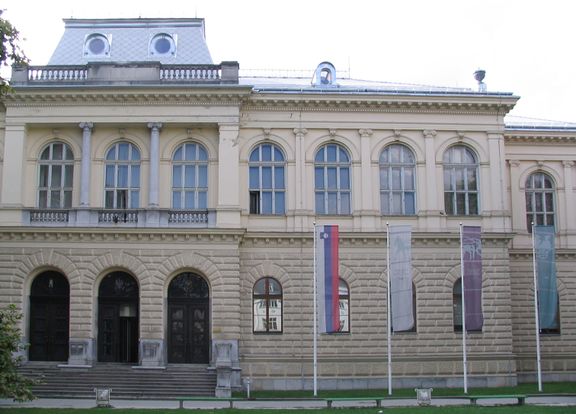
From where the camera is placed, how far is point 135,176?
3578 centimetres

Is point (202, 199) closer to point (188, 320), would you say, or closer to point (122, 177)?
point (122, 177)

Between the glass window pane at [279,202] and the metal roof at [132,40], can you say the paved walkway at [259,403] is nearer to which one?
the glass window pane at [279,202]

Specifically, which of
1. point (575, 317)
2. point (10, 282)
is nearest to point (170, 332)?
point (10, 282)

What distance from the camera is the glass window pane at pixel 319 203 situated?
3650 centimetres

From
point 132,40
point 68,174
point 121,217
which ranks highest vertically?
point 132,40

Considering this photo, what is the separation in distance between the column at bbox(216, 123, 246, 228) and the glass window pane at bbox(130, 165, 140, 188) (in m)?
3.97

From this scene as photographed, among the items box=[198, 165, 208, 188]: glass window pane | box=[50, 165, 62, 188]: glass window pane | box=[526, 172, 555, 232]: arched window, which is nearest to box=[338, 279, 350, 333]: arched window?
box=[198, 165, 208, 188]: glass window pane

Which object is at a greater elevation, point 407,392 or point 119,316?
point 119,316

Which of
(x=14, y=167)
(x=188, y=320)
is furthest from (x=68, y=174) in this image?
(x=188, y=320)

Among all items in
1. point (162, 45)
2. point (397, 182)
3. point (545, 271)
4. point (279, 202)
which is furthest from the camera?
point (162, 45)

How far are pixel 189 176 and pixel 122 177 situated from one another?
3.15 meters

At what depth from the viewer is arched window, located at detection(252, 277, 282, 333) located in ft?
115

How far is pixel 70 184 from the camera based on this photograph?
3569cm

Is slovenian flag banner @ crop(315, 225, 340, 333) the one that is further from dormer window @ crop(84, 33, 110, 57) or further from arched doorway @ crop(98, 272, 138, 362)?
dormer window @ crop(84, 33, 110, 57)
